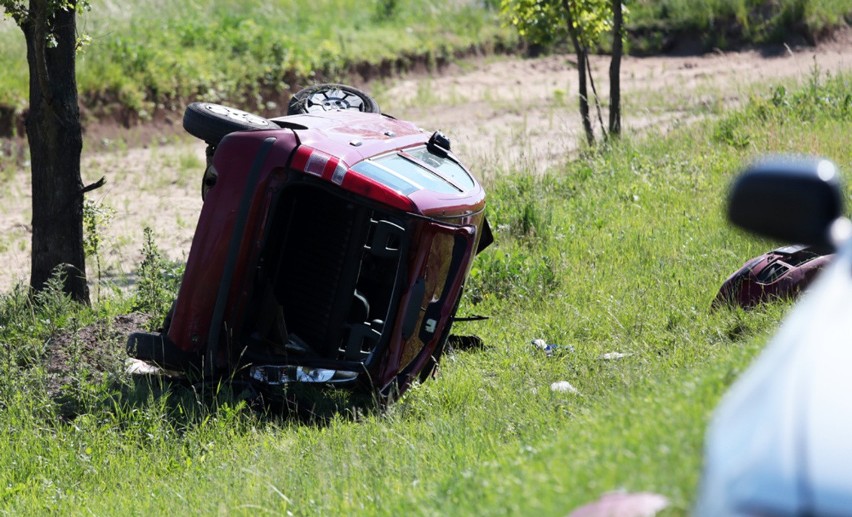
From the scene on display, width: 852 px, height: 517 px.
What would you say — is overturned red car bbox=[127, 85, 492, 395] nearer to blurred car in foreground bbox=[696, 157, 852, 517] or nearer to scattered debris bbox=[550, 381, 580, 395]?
scattered debris bbox=[550, 381, 580, 395]

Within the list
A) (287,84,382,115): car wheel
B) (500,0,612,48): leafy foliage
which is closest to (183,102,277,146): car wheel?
(287,84,382,115): car wheel

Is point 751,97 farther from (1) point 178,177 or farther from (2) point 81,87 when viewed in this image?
(2) point 81,87

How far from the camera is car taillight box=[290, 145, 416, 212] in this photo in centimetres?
684

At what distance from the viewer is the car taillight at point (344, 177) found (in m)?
6.84

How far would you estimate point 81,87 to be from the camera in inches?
666

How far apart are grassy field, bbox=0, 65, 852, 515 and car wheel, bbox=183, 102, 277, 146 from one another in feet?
5.06

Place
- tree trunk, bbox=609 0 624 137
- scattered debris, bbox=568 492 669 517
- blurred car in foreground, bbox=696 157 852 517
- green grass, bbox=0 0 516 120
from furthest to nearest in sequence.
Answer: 1. green grass, bbox=0 0 516 120
2. tree trunk, bbox=609 0 624 137
3. scattered debris, bbox=568 492 669 517
4. blurred car in foreground, bbox=696 157 852 517

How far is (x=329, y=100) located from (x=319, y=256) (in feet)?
6.49

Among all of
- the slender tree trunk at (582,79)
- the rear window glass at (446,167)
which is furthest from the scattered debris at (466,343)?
the slender tree trunk at (582,79)

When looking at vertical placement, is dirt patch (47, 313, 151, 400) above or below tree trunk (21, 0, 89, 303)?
below

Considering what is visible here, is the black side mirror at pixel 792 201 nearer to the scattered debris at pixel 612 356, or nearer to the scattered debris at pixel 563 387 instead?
the scattered debris at pixel 563 387

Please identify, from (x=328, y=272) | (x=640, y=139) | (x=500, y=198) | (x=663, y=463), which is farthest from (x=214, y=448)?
(x=640, y=139)

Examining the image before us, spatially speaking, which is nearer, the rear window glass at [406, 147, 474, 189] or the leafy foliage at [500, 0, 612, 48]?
the rear window glass at [406, 147, 474, 189]

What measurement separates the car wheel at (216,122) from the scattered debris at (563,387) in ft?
7.54
